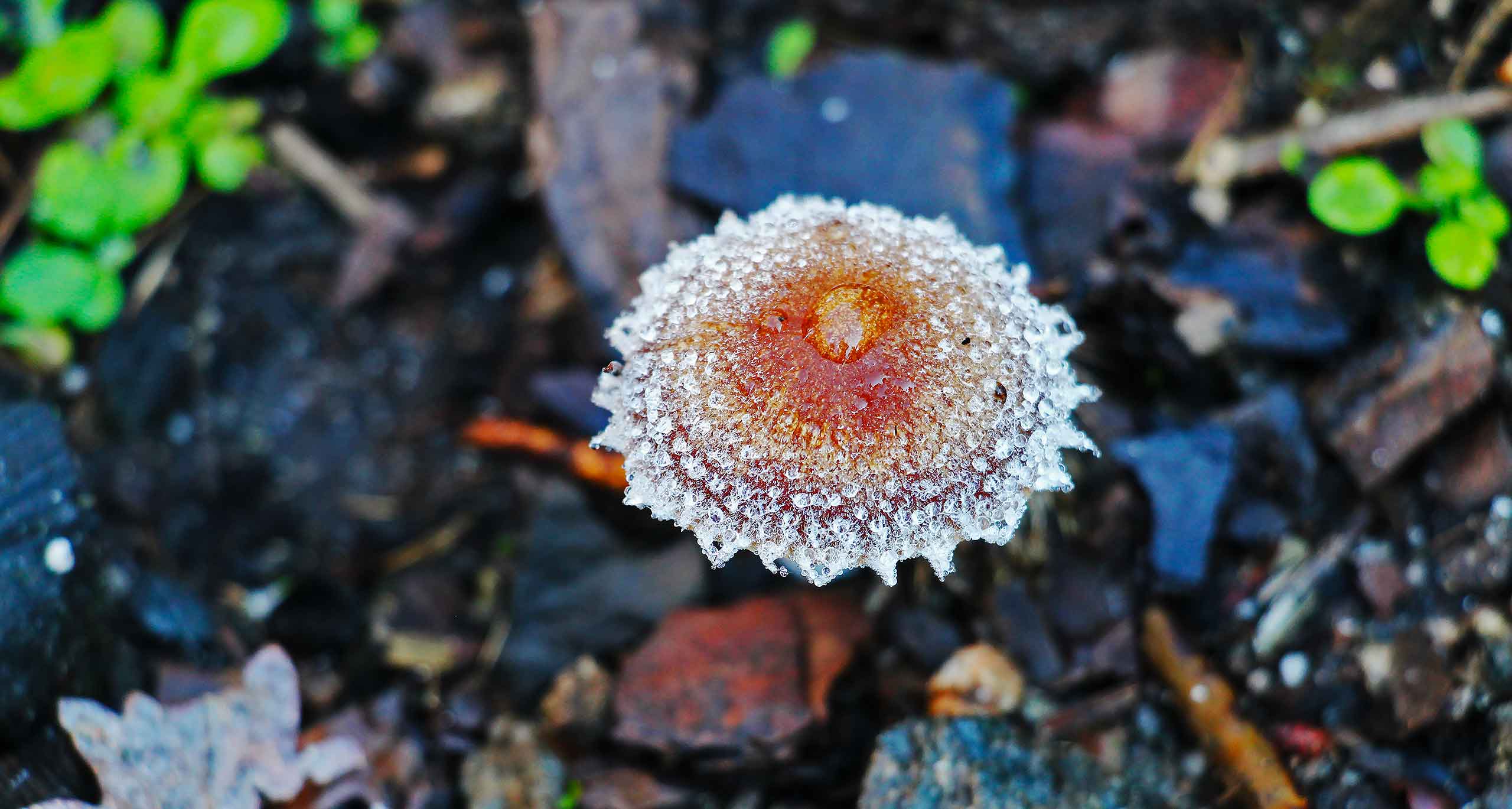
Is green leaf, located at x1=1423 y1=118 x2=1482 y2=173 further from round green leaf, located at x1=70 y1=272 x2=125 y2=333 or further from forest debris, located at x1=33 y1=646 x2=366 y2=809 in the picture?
round green leaf, located at x1=70 y1=272 x2=125 y2=333

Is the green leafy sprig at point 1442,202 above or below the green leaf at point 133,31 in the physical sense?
below

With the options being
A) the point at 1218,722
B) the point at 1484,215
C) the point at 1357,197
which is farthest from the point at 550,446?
the point at 1484,215

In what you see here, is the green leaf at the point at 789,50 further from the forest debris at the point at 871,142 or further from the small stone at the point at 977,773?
the small stone at the point at 977,773

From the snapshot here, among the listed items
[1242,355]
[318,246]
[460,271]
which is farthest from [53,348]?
[1242,355]

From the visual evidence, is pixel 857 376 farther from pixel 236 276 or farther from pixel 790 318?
pixel 236 276

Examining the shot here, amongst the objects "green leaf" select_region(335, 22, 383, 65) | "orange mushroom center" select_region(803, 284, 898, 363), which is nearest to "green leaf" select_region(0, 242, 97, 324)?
"green leaf" select_region(335, 22, 383, 65)

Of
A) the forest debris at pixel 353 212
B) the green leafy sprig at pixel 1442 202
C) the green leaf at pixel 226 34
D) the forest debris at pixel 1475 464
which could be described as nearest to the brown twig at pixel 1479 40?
the green leafy sprig at pixel 1442 202

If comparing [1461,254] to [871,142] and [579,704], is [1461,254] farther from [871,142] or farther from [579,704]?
[579,704]
